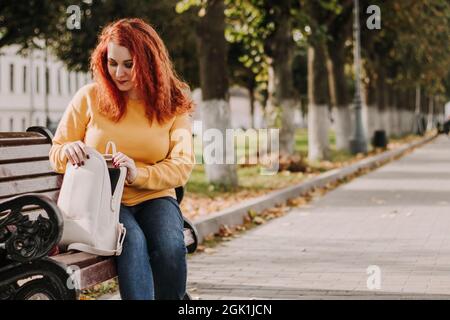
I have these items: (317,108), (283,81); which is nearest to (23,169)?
(283,81)

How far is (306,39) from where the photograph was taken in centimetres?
2344

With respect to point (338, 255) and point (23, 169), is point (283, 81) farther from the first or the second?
point (23, 169)

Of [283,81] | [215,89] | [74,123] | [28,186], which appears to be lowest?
[28,186]

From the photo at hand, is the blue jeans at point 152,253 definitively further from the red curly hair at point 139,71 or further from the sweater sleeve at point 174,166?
the red curly hair at point 139,71

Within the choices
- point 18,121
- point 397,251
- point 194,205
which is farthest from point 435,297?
point 18,121

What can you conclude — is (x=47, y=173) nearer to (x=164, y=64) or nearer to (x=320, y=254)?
(x=164, y=64)

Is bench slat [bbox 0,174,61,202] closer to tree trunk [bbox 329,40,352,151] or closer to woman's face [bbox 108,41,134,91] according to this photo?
woman's face [bbox 108,41,134,91]

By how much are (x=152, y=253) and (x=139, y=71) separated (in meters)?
0.94

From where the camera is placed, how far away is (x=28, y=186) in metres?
5.75

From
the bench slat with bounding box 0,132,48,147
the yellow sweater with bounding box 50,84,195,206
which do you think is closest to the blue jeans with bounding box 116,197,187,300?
the yellow sweater with bounding box 50,84,195,206

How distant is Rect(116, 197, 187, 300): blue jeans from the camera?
4.81 meters

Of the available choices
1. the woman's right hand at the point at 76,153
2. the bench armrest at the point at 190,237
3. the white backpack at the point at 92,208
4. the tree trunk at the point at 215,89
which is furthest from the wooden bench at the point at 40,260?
the tree trunk at the point at 215,89

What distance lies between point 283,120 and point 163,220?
16919 mm

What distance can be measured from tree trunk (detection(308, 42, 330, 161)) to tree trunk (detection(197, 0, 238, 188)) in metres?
8.90
